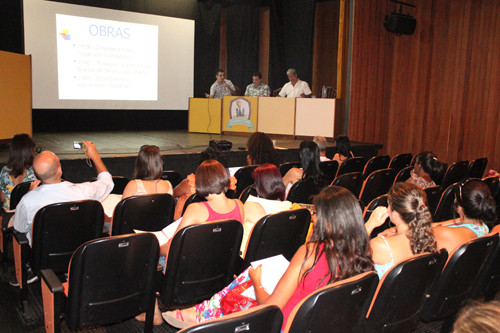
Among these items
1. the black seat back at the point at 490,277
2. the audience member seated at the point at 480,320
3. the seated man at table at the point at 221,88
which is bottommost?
the black seat back at the point at 490,277

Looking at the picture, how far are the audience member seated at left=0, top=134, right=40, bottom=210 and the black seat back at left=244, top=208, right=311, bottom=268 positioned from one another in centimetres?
244

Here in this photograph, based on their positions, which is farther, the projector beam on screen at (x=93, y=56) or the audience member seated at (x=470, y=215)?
the projector beam on screen at (x=93, y=56)

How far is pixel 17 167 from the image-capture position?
13.3ft

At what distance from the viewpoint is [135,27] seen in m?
10.2

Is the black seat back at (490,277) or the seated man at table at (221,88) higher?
the seated man at table at (221,88)

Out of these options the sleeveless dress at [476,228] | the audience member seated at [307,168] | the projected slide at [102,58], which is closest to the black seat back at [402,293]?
the sleeveless dress at [476,228]

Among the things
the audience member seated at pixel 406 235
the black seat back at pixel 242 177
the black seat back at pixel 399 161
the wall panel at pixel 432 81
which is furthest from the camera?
the wall panel at pixel 432 81

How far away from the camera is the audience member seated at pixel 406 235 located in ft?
7.50

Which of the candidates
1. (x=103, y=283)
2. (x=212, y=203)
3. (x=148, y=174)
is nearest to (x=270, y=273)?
(x=212, y=203)

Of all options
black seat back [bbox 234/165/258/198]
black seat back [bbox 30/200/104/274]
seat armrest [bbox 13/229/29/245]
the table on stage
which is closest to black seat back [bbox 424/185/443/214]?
black seat back [bbox 234/165/258/198]

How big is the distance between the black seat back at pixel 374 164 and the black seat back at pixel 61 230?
3769 mm

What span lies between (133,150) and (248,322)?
618 cm

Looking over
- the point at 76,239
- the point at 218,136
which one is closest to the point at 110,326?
the point at 76,239

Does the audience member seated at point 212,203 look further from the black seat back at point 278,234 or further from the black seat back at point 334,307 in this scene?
the black seat back at point 334,307
